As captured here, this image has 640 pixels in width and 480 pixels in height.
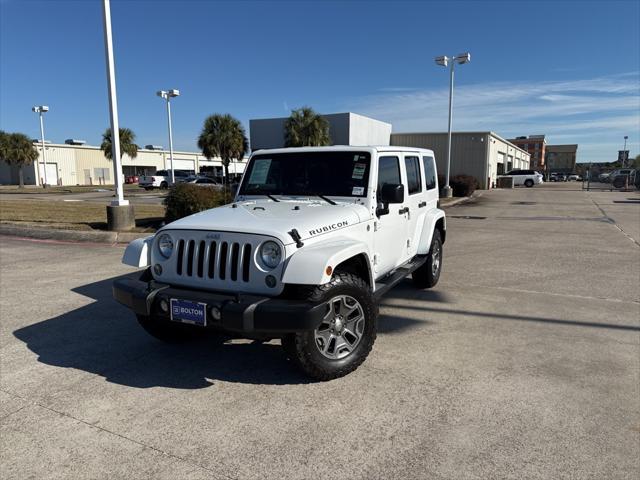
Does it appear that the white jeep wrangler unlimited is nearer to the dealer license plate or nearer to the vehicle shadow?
the dealer license plate

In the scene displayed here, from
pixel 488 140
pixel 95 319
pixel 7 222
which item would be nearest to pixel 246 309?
pixel 95 319

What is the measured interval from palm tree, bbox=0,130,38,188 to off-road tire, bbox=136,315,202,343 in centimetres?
4779

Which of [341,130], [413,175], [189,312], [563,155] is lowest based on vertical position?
[189,312]

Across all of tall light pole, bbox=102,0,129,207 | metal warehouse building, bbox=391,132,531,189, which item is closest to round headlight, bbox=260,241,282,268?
tall light pole, bbox=102,0,129,207

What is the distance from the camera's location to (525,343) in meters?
4.53

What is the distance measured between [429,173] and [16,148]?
162ft

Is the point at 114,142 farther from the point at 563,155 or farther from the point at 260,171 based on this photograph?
the point at 563,155

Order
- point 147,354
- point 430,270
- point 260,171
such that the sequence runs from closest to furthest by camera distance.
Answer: point 147,354, point 260,171, point 430,270

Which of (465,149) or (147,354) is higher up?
(465,149)

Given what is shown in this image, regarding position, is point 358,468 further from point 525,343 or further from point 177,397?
point 525,343

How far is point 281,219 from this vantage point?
150 inches

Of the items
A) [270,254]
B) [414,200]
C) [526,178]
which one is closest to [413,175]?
[414,200]

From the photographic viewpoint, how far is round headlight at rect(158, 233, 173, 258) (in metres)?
3.84

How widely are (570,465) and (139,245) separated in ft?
11.5
